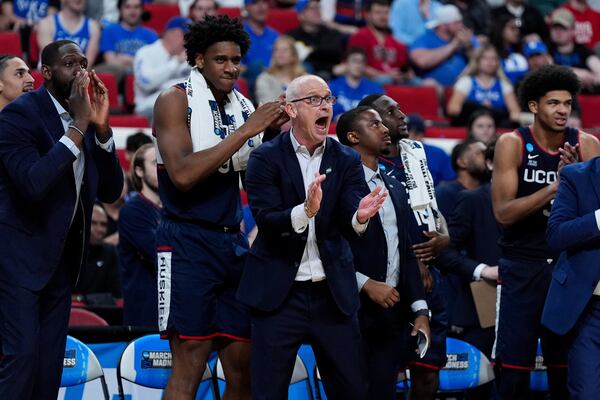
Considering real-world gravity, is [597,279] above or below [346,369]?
above

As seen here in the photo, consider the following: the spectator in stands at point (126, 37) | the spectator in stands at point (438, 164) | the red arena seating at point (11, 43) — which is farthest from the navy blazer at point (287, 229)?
the spectator in stands at point (126, 37)

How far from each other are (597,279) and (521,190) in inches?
37.4

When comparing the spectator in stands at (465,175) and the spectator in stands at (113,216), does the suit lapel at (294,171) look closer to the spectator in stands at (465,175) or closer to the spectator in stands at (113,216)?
the spectator in stands at (465,175)

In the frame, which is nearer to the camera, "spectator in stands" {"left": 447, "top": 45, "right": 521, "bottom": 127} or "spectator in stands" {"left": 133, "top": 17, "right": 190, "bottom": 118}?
"spectator in stands" {"left": 133, "top": 17, "right": 190, "bottom": 118}

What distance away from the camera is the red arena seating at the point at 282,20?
13.9m

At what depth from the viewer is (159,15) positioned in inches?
523

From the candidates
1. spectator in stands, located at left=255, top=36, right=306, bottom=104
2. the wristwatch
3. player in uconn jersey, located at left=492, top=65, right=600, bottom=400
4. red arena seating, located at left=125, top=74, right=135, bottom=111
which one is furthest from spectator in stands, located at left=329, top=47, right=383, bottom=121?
the wristwatch

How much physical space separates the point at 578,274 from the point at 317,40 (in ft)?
24.0

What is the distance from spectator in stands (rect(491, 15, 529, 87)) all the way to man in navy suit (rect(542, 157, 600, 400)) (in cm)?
723

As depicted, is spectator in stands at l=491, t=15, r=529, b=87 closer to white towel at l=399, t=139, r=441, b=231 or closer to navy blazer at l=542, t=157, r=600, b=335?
white towel at l=399, t=139, r=441, b=231

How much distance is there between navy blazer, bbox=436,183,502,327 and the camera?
8016mm

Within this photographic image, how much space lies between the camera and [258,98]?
440 inches

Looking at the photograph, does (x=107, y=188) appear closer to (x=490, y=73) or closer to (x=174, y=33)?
(x=174, y=33)

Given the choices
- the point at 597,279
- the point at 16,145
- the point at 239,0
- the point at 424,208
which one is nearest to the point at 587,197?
the point at 597,279
